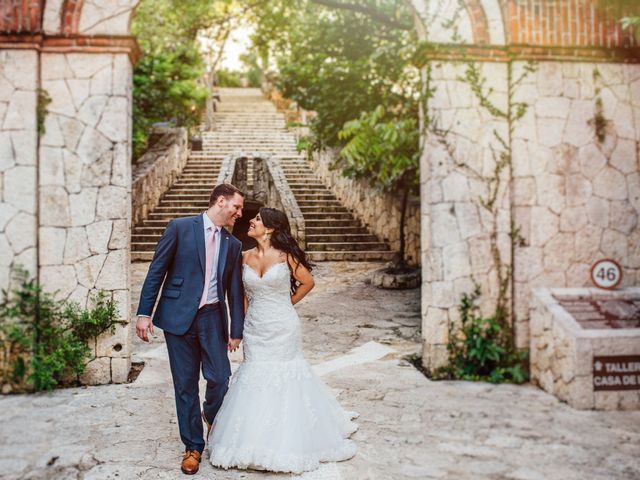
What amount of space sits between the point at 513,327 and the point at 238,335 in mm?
3239

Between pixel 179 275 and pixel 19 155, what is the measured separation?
272 centimetres

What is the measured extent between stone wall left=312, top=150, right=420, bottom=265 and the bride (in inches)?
319

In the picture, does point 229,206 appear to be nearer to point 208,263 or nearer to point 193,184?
point 208,263

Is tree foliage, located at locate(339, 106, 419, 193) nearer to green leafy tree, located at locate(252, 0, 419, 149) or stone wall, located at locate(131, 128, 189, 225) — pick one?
green leafy tree, located at locate(252, 0, 419, 149)

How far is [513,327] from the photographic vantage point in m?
6.07

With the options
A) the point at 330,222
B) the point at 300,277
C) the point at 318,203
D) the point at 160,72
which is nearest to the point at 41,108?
the point at 300,277

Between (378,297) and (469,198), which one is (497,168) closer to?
(469,198)

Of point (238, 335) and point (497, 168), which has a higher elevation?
point (497, 168)

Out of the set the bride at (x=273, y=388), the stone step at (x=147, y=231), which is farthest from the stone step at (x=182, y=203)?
the bride at (x=273, y=388)

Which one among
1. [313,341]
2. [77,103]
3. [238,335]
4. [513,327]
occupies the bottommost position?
[313,341]

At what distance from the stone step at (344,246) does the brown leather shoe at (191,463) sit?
10423 millimetres

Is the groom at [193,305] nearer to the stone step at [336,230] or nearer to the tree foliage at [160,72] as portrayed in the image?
the stone step at [336,230]

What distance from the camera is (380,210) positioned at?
14.7 metres

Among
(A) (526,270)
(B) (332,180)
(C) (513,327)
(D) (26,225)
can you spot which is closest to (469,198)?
(A) (526,270)
